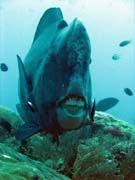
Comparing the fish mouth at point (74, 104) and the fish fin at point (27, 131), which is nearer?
the fish mouth at point (74, 104)

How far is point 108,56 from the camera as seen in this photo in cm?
11088

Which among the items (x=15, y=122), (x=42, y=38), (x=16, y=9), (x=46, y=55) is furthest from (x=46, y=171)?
(x=16, y=9)

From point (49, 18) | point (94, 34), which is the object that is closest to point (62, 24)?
point (49, 18)

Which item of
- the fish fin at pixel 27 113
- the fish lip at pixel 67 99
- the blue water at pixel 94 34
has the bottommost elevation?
the fish lip at pixel 67 99

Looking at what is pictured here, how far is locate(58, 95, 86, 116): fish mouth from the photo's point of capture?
362 cm

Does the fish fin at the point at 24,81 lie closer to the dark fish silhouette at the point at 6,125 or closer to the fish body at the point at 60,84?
the fish body at the point at 60,84

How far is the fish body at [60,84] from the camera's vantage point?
12.1 ft

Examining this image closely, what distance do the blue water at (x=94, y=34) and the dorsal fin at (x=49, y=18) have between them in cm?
7017

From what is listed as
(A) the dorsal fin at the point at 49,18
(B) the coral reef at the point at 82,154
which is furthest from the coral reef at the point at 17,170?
(A) the dorsal fin at the point at 49,18

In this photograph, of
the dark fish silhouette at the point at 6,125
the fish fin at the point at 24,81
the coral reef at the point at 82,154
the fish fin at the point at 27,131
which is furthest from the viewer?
the dark fish silhouette at the point at 6,125

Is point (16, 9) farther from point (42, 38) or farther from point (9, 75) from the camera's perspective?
point (42, 38)

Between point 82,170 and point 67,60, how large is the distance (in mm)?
1759

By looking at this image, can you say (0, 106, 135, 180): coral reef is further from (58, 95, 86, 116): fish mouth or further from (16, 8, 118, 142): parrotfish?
(58, 95, 86, 116): fish mouth

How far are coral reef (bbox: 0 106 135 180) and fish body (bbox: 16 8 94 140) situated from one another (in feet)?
1.72
